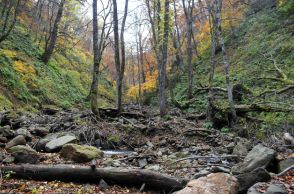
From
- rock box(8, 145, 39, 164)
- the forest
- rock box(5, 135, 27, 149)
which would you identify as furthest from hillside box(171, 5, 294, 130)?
rock box(5, 135, 27, 149)

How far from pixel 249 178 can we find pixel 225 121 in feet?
24.0

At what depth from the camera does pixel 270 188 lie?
4.39 metres

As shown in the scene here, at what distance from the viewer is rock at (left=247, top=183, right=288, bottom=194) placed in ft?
13.9

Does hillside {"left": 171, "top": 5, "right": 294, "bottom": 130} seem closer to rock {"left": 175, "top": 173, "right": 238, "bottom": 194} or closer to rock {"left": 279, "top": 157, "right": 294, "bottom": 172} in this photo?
rock {"left": 279, "top": 157, "right": 294, "bottom": 172}

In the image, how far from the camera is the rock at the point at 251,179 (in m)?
4.93

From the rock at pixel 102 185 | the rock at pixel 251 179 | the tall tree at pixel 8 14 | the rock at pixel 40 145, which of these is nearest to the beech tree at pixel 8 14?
the tall tree at pixel 8 14

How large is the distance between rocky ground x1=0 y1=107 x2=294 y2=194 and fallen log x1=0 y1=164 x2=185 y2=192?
0.16 meters

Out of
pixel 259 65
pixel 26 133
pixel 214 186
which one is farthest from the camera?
pixel 259 65

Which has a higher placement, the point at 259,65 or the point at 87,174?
the point at 259,65

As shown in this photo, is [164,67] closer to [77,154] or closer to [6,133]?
[6,133]

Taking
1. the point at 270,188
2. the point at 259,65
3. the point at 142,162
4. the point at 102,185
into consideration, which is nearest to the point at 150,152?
the point at 142,162

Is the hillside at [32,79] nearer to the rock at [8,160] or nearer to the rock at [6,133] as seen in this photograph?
the rock at [6,133]

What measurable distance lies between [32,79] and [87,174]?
50.1 ft

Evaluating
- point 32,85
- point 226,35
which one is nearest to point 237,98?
point 32,85
